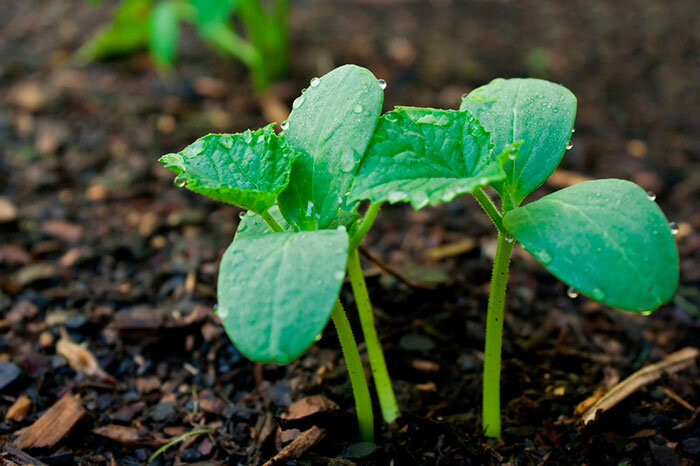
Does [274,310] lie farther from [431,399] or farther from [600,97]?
[600,97]

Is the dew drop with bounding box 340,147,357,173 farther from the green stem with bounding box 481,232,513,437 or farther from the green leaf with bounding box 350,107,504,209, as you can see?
the green stem with bounding box 481,232,513,437

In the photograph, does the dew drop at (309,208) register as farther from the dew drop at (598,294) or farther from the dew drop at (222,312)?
the dew drop at (598,294)

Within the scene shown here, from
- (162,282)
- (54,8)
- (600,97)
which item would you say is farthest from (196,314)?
(54,8)

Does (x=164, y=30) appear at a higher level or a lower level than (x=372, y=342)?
higher

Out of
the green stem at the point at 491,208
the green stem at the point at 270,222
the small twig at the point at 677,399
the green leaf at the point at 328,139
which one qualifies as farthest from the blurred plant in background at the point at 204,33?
the small twig at the point at 677,399

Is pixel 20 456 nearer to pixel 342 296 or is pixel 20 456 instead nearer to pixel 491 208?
pixel 342 296

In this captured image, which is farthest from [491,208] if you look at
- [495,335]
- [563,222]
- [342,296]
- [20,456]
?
[20,456]

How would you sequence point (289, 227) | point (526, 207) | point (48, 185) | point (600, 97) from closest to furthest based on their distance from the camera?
point (526, 207)
point (289, 227)
point (48, 185)
point (600, 97)
